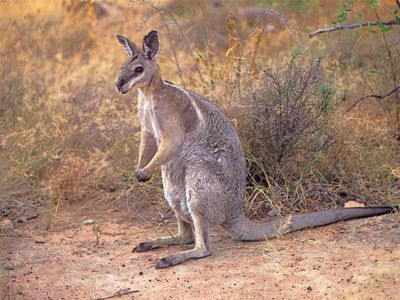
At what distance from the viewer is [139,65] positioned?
6484 mm

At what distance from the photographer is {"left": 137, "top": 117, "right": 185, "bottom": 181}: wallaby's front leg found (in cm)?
652

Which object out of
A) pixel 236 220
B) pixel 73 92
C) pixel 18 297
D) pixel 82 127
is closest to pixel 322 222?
pixel 236 220

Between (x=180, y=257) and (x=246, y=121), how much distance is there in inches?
80.9

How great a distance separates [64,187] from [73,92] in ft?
7.41

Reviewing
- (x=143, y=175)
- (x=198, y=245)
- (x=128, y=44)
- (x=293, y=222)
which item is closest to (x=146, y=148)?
(x=143, y=175)

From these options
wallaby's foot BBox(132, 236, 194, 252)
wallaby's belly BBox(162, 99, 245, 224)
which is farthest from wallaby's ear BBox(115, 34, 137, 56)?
wallaby's foot BBox(132, 236, 194, 252)

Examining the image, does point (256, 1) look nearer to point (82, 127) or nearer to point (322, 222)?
point (82, 127)

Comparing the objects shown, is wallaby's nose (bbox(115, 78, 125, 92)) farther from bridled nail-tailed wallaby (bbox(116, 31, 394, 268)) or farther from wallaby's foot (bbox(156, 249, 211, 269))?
wallaby's foot (bbox(156, 249, 211, 269))

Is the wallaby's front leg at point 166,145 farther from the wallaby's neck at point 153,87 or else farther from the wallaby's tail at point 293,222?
the wallaby's tail at point 293,222

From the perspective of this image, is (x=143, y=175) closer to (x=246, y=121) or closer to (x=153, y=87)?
(x=153, y=87)

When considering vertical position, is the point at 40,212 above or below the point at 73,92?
below

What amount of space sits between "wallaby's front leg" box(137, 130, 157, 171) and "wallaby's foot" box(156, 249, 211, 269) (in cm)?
99

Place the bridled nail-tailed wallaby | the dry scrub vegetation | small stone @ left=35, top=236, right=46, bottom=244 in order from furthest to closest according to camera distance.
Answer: the dry scrub vegetation
small stone @ left=35, top=236, right=46, bottom=244
the bridled nail-tailed wallaby

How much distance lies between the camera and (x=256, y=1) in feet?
38.6
